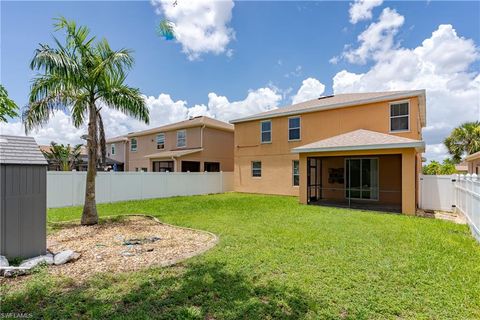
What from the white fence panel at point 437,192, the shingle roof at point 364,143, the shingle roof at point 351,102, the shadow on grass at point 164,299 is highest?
the shingle roof at point 351,102

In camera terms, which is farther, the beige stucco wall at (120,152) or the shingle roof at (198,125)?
the beige stucco wall at (120,152)

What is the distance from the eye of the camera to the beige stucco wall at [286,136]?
14.0 m

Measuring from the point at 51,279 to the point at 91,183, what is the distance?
4821mm

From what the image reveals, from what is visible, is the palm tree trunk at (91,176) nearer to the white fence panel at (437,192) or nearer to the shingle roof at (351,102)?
the shingle roof at (351,102)

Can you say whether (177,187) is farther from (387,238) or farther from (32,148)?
(387,238)

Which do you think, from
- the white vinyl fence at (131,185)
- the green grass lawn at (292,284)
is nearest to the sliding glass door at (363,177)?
the green grass lawn at (292,284)

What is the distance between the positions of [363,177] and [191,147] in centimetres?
1420

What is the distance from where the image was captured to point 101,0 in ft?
27.0

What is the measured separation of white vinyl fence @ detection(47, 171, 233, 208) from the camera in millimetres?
12039

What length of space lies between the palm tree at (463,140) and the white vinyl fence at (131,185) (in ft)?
74.7

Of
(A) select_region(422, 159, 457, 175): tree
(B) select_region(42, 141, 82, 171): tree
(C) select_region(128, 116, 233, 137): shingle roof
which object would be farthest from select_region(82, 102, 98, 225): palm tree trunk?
(A) select_region(422, 159, 457, 175): tree

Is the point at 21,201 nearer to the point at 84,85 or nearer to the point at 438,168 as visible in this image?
the point at 84,85

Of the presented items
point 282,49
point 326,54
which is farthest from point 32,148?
point 326,54

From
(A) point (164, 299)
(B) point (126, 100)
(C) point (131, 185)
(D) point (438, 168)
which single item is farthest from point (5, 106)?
(D) point (438, 168)
